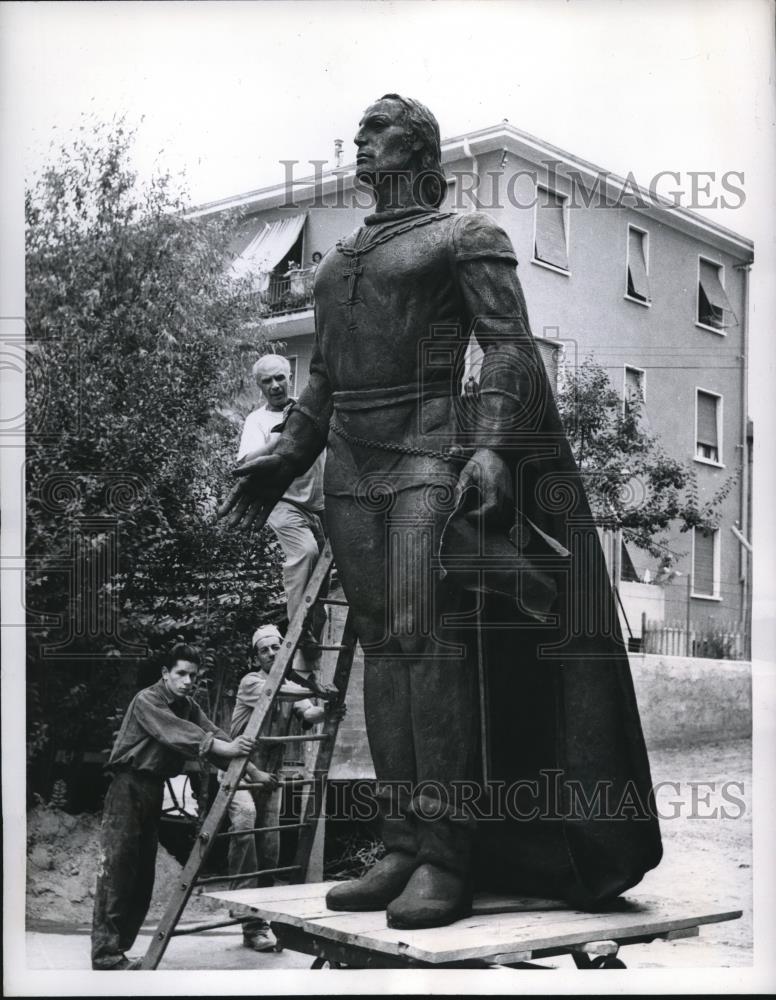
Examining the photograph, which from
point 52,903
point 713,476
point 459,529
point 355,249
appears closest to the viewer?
point 459,529

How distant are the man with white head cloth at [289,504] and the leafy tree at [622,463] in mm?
1165

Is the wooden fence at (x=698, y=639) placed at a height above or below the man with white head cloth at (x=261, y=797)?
above

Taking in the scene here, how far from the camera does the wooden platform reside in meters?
3.68

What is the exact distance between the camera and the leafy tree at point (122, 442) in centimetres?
526

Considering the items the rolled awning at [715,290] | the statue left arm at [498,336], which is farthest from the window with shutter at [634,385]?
the statue left arm at [498,336]

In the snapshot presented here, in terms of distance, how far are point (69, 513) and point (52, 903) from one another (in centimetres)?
144

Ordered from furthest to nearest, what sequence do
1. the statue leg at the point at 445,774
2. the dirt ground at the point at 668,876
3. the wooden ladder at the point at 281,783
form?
the dirt ground at the point at 668,876 → the wooden ladder at the point at 281,783 → the statue leg at the point at 445,774

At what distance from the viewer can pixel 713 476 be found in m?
5.75

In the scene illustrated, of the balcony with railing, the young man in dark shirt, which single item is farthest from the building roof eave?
the young man in dark shirt

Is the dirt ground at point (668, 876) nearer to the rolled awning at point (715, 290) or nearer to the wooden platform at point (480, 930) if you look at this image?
the wooden platform at point (480, 930)

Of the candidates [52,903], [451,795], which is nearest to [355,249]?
[451,795]

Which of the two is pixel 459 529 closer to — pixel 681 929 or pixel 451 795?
pixel 451 795

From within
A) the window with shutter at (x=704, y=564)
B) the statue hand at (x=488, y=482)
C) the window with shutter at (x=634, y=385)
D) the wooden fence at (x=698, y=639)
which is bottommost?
the wooden fence at (x=698, y=639)

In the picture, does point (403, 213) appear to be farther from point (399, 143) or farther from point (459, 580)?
point (459, 580)
